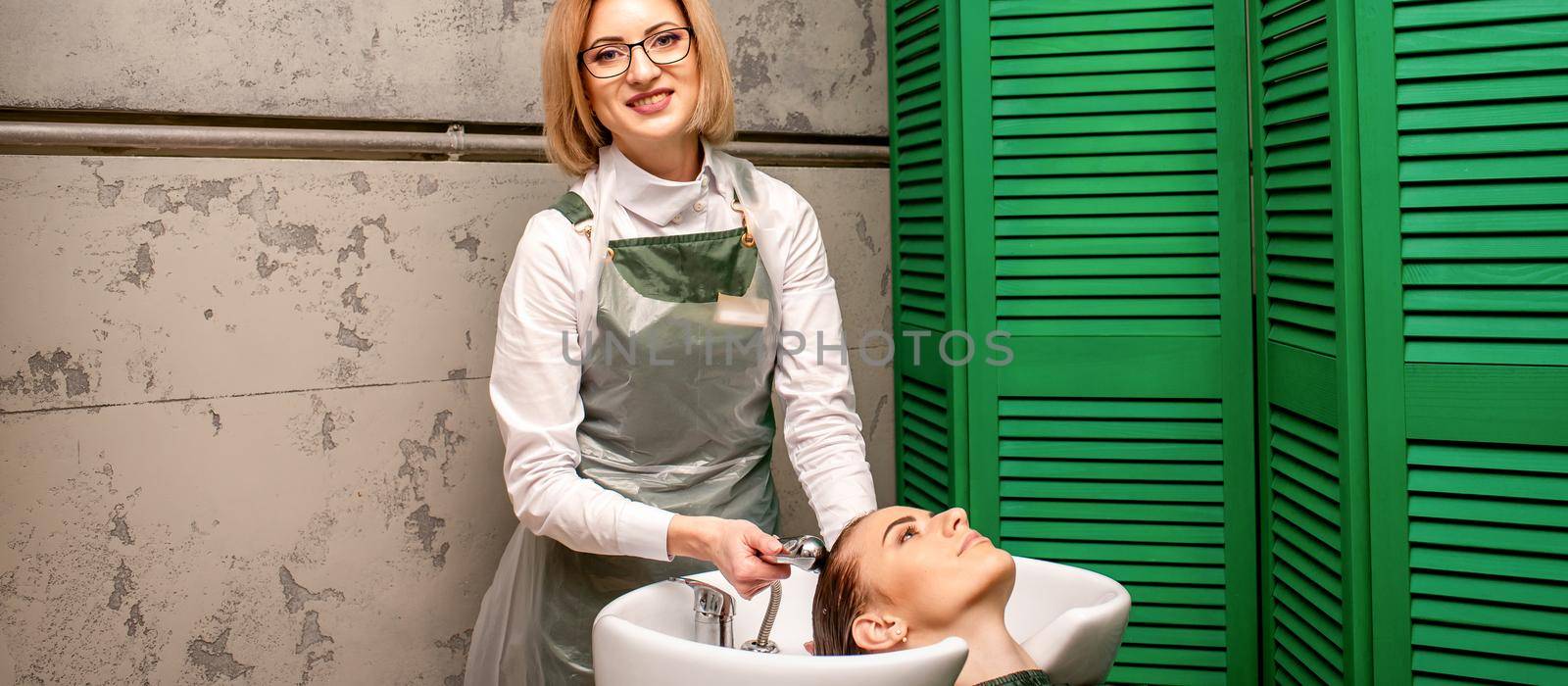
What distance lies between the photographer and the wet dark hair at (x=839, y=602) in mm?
1349

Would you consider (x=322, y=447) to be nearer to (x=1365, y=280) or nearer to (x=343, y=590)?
(x=343, y=590)

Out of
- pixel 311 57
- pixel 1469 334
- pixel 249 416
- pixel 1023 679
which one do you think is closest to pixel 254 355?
pixel 249 416

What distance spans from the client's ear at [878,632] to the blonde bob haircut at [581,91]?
0.85 m

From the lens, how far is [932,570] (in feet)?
4.34

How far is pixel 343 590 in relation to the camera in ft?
7.00

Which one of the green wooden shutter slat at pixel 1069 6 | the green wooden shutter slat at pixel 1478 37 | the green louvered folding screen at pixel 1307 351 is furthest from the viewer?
the green wooden shutter slat at pixel 1069 6

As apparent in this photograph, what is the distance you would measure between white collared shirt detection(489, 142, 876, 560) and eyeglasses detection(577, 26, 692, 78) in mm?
137

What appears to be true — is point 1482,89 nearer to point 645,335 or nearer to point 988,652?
point 988,652

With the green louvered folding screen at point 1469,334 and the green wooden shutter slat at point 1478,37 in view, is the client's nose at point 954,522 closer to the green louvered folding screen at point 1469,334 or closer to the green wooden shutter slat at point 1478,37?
the green louvered folding screen at point 1469,334

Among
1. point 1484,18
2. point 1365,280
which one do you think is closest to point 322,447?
point 1365,280

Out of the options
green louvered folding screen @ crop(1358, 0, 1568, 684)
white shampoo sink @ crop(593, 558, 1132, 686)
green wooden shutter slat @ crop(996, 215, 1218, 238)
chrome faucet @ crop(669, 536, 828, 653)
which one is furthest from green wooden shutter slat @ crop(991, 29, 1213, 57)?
chrome faucet @ crop(669, 536, 828, 653)

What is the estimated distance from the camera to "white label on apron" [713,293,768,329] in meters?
1.78

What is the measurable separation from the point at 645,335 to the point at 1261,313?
3.75ft

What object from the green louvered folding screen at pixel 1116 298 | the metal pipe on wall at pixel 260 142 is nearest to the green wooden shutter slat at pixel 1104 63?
the green louvered folding screen at pixel 1116 298
